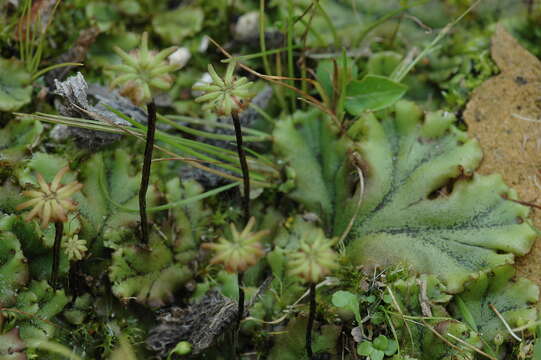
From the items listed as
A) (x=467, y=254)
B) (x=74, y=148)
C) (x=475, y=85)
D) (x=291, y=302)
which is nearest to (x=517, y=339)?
(x=467, y=254)

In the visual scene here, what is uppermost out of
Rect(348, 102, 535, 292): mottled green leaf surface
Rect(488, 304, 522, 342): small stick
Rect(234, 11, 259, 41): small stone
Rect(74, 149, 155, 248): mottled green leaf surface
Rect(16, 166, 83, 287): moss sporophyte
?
Rect(234, 11, 259, 41): small stone

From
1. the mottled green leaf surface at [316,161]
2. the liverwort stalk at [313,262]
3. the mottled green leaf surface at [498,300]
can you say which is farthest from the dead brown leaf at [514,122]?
the liverwort stalk at [313,262]

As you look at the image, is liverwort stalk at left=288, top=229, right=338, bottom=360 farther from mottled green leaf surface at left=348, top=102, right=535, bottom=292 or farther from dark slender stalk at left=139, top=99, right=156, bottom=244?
mottled green leaf surface at left=348, top=102, right=535, bottom=292

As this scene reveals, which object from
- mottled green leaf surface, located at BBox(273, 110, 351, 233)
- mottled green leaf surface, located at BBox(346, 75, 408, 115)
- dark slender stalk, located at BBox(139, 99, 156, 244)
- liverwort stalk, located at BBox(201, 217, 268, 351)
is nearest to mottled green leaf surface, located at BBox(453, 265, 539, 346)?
mottled green leaf surface, located at BBox(273, 110, 351, 233)

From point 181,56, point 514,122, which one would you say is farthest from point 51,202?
point 514,122

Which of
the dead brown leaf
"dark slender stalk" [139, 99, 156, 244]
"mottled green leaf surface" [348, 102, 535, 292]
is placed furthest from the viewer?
the dead brown leaf

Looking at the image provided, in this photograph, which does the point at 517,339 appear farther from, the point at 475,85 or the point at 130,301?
the point at 130,301

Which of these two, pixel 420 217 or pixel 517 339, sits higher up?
pixel 420 217

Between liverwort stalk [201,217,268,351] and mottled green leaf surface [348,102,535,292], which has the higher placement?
liverwort stalk [201,217,268,351]
